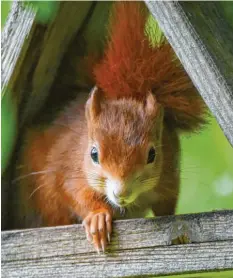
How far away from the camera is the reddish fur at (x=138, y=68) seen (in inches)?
70.6

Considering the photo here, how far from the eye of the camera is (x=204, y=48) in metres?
1.55

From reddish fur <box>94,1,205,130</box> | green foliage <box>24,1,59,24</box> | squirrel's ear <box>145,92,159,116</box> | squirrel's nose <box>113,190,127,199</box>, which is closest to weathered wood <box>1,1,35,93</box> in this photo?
green foliage <box>24,1,59,24</box>

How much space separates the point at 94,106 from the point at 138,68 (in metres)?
0.13

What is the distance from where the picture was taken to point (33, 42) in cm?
183

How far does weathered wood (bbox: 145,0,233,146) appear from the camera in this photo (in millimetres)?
1529

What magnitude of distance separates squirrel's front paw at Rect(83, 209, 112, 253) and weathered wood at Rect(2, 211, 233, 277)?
0.01m

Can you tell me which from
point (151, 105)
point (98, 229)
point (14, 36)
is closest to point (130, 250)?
point (98, 229)

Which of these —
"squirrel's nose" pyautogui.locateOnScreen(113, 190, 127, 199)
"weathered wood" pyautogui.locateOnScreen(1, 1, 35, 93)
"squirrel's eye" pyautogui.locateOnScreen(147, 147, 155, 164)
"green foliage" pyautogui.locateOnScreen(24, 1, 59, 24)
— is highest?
"green foliage" pyautogui.locateOnScreen(24, 1, 59, 24)

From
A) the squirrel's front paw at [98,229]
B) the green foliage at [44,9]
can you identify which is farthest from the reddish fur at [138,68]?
the squirrel's front paw at [98,229]

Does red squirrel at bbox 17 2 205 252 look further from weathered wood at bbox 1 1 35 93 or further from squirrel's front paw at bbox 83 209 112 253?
weathered wood at bbox 1 1 35 93

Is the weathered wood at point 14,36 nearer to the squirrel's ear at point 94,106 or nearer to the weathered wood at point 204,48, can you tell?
the squirrel's ear at point 94,106

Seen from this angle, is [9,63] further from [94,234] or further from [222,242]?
[222,242]

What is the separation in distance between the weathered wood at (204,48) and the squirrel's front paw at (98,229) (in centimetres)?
33

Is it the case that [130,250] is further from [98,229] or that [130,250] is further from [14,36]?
[14,36]
